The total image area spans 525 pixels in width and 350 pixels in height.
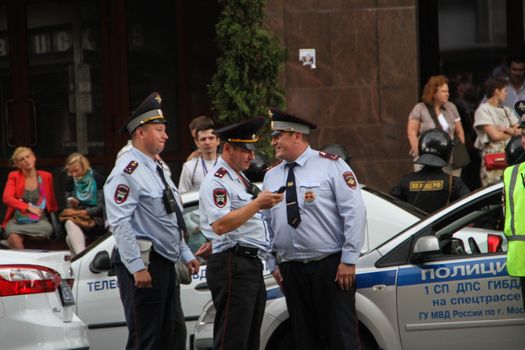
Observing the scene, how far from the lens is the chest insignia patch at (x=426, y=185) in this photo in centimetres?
1070

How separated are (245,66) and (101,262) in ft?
18.3

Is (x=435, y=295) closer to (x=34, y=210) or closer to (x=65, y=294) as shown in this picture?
(x=65, y=294)

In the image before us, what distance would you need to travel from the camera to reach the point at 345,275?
8.08m

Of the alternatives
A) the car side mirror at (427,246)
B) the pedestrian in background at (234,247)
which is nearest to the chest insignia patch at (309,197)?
the pedestrian in background at (234,247)

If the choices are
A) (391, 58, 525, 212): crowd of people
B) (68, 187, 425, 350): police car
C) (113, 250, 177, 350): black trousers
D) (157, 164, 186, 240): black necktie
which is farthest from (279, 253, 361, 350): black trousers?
(391, 58, 525, 212): crowd of people

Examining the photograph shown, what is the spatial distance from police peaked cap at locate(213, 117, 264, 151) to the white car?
4.29ft

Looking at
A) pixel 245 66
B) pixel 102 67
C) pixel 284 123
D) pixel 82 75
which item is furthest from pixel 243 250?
pixel 82 75

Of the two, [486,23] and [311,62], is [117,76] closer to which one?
[311,62]

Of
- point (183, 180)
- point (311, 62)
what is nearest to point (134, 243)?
point (183, 180)

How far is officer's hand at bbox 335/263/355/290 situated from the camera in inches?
318

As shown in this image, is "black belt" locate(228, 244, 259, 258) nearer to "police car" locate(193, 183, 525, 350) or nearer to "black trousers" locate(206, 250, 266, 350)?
"black trousers" locate(206, 250, 266, 350)

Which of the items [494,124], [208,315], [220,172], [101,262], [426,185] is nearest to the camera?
[220,172]

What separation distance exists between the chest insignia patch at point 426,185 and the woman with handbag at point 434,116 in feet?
11.8

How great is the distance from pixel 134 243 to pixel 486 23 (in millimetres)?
10777
